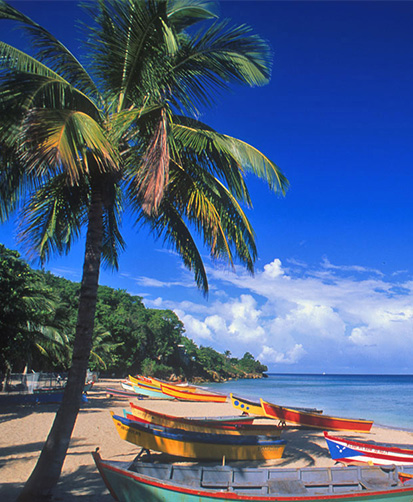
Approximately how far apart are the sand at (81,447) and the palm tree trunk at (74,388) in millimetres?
1385

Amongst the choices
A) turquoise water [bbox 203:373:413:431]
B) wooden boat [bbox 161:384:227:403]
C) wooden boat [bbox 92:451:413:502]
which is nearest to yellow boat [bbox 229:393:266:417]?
turquoise water [bbox 203:373:413:431]

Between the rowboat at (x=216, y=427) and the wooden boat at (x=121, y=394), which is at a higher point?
the rowboat at (x=216, y=427)

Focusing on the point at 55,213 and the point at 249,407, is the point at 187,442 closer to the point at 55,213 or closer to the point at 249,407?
the point at 55,213

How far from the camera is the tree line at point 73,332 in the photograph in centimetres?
1424

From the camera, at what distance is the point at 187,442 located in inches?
336

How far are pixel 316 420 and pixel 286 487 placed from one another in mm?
10698

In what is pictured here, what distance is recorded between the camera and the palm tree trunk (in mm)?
4863

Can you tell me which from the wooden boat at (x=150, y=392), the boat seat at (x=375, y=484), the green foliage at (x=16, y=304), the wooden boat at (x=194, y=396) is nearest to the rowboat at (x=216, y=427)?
the boat seat at (x=375, y=484)

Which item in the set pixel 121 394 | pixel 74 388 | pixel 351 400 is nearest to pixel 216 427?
pixel 74 388

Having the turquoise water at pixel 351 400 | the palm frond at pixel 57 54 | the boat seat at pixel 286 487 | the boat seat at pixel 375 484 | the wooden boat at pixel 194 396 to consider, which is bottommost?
the turquoise water at pixel 351 400

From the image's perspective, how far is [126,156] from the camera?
6.09 metres

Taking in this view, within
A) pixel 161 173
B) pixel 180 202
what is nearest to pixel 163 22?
pixel 161 173

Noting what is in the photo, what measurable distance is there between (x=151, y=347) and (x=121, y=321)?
15316 millimetres

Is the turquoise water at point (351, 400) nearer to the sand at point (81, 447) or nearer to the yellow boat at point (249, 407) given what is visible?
the yellow boat at point (249, 407)
